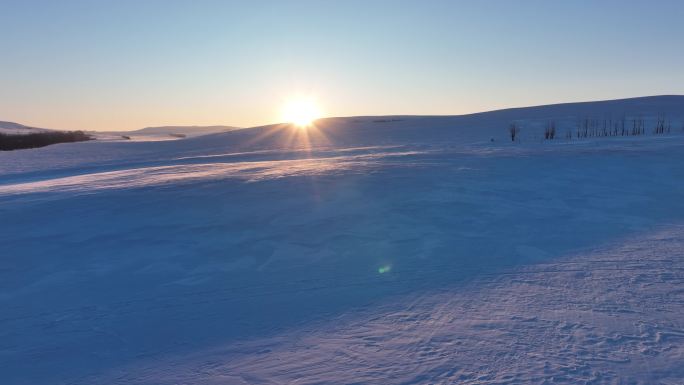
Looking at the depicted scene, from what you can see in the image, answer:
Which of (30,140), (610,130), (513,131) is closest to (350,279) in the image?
(513,131)

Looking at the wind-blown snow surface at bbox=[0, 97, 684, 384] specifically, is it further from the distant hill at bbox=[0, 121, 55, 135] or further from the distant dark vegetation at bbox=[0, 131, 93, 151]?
the distant hill at bbox=[0, 121, 55, 135]

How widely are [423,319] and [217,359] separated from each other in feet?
5.55

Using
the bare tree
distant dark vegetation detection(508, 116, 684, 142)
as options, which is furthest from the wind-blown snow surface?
distant dark vegetation detection(508, 116, 684, 142)

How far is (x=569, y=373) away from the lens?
3.34m

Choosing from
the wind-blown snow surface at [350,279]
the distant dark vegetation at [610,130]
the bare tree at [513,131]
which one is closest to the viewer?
the wind-blown snow surface at [350,279]

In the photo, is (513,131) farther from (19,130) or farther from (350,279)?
(19,130)

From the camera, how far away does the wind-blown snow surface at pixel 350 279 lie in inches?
145

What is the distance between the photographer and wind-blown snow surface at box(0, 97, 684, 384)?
367 cm

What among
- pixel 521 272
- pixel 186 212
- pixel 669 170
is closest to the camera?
pixel 521 272

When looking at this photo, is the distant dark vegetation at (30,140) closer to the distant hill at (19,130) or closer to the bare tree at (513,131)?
the distant hill at (19,130)

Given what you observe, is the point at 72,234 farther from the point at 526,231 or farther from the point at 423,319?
the point at 526,231

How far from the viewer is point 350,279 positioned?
5457 mm

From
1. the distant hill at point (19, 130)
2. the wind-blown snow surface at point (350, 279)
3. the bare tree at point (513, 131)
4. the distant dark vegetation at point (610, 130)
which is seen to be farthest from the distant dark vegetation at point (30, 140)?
the distant dark vegetation at point (610, 130)

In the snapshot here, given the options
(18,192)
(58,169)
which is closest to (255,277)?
(18,192)
